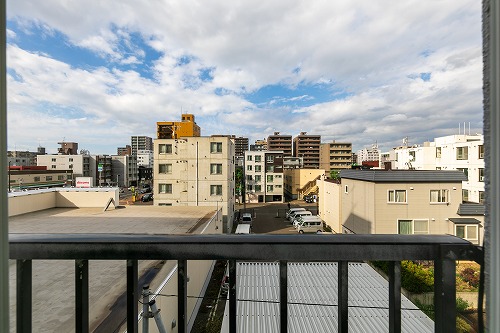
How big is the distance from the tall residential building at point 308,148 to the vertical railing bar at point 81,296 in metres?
51.5

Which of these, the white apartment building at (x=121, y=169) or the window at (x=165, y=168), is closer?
the window at (x=165, y=168)

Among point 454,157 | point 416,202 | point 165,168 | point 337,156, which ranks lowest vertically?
point 416,202

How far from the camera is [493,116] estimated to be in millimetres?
638

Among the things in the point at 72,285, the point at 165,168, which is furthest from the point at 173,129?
the point at 72,285

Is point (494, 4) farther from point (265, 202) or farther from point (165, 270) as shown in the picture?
point (265, 202)

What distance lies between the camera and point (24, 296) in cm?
82

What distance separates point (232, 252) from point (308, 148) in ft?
173

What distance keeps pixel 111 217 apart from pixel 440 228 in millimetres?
14302

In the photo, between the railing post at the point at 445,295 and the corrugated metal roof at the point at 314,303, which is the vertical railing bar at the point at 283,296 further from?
the corrugated metal roof at the point at 314,303

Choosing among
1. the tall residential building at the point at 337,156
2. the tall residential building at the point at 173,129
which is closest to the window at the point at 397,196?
the tall residential building at the point at 173,129

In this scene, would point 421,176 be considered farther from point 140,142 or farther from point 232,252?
point 140,142

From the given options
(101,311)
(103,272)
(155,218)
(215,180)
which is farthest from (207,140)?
(101,311)

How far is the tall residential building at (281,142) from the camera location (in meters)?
55.8

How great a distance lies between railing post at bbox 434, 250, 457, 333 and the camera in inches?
29.2
